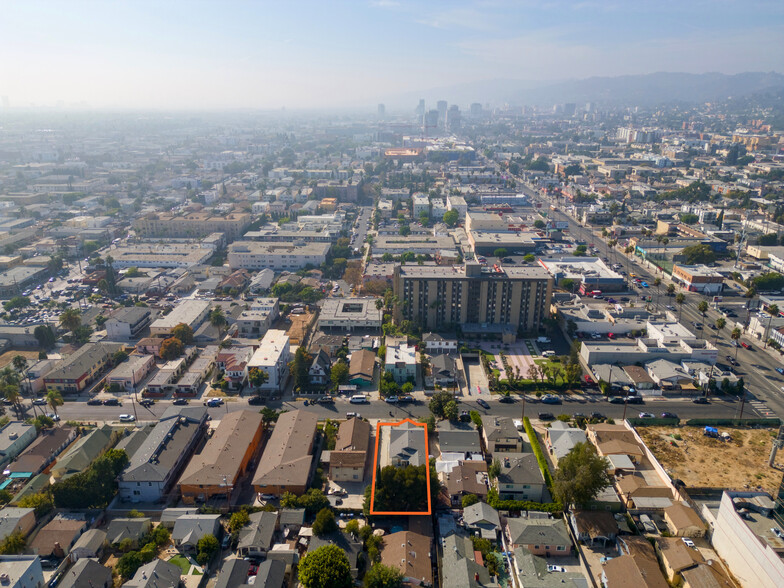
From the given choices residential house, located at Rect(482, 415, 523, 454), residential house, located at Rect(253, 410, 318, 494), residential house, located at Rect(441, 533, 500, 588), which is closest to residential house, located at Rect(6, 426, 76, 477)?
residential house, located at Rect(253, 410, 318, 494)

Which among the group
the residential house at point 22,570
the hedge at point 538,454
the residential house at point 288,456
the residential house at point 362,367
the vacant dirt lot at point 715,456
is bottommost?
the vacant dirt lot at point 715,456

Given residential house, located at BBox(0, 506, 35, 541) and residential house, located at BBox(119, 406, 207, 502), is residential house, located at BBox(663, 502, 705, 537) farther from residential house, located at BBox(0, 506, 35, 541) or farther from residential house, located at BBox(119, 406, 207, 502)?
residential house, located at BBox(0, 506, 35, 541)

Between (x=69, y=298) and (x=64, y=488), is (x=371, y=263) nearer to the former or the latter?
(x=69, y=298)

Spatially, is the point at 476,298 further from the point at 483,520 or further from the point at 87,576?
the point at 87,576

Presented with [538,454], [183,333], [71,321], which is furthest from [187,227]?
[538,454]

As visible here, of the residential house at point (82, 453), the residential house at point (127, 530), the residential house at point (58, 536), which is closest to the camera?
the residential house at point (58, 536)

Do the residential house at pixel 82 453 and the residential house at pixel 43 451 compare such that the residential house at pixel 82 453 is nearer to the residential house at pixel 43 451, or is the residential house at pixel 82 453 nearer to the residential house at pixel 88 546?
the residential house at pixel 43 451

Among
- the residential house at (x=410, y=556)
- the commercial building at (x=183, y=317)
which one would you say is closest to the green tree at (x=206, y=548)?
the residential house at (x=410, y=556)

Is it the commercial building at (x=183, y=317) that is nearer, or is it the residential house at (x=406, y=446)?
the residential house at (x=406, y=446)

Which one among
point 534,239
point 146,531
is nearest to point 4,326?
point 146,531
